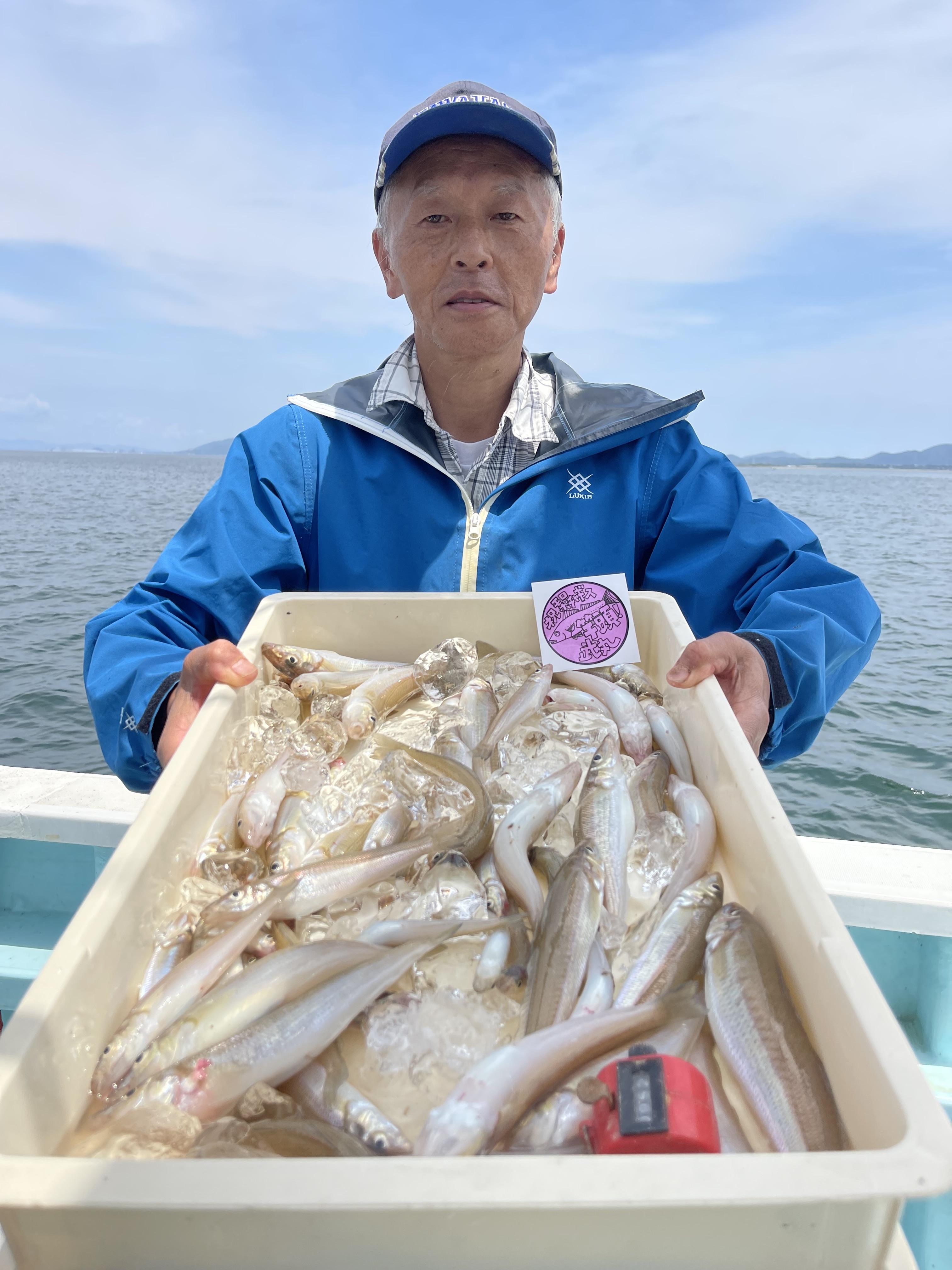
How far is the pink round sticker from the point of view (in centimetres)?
206

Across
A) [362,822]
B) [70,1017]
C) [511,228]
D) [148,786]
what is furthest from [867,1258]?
[511,228]

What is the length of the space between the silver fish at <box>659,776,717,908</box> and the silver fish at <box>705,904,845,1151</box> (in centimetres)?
17

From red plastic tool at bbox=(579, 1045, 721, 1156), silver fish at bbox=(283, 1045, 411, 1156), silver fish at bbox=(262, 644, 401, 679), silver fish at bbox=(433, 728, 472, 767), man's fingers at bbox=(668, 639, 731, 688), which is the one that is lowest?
silver fish at bbox=(283, 1045, 411, 1156)

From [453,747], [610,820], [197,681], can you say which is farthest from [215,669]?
[610,820]

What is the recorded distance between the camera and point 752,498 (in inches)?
101

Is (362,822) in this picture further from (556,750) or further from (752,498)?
(752,498)

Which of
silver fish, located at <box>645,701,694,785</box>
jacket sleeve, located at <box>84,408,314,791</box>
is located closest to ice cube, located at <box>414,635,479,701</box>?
silver fish, located at <box>645,701,694,785</box>

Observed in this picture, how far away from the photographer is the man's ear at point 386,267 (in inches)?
103

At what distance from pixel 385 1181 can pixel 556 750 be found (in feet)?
3.70

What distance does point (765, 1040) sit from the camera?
35.7 inches

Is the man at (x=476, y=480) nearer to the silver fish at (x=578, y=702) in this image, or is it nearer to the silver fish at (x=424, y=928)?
the silver fish at (x=578, y=702)

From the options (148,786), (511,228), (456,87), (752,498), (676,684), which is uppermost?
(456,87)

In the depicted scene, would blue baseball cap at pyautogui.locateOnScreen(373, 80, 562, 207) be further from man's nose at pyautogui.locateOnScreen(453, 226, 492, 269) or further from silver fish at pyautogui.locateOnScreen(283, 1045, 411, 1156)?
Result: silver fish at pyautogui.locateOnScreen(283, 1045, 411, 1156)

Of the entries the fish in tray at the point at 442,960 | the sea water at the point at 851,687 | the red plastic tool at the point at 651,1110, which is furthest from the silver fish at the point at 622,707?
the sea water at the point at 851,687
